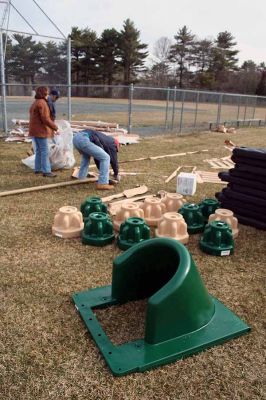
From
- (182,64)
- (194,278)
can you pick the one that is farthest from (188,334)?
(182,64)

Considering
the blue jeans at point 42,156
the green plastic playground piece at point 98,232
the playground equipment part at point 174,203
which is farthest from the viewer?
the blue jeans at point 42,156

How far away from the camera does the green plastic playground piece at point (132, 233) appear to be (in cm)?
399

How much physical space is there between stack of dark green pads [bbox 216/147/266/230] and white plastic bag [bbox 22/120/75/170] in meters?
3.80

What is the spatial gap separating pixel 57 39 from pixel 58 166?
7.96m

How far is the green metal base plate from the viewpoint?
2375 millimetres

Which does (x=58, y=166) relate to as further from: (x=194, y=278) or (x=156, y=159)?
(x=194, y=278)

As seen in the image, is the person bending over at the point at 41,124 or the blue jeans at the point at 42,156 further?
the blue jeans at the point at 42,156

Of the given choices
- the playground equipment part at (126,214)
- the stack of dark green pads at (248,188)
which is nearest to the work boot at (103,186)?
the playground equipment part at (126,214)

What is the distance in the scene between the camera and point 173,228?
424cm

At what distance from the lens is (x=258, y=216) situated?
16.1 ft

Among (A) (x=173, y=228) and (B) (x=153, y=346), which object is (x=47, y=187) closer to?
(A) (x=173, y=228)

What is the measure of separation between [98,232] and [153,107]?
27690 millimetres

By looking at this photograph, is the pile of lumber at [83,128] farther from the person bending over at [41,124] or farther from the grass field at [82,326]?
the grass field at [82,326]

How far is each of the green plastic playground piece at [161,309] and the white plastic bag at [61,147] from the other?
16.8 feet
